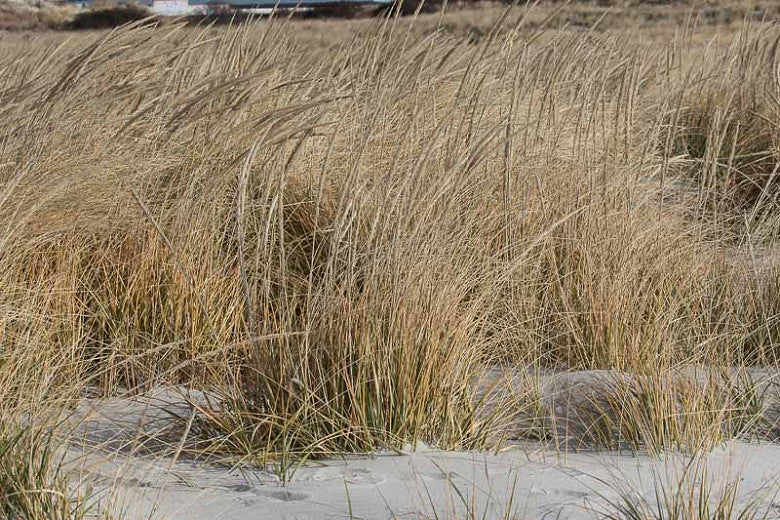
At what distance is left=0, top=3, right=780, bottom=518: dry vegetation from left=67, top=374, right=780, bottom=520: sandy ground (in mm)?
70

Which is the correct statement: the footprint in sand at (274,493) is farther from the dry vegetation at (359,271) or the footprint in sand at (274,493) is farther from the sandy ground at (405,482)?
the dry vegetation at (359,271)

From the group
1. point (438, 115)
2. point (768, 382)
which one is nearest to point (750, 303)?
point (768, 382)

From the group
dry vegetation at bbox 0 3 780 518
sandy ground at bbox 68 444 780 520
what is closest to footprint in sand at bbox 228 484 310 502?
sandy ground at bbox 68 444 780 520

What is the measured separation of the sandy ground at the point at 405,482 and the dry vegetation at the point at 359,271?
0.07m

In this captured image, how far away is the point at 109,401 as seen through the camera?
2.22m

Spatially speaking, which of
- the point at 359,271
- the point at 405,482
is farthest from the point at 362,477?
the point at 359,271

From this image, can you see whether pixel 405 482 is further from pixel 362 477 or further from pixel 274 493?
pixel 274 493

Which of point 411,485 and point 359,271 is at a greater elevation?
point 359,271

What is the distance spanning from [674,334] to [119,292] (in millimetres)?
1513

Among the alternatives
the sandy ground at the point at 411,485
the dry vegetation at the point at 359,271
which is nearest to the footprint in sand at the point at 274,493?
the sandy ground at the point at 411,485

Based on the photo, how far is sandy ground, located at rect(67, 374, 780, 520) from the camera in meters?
1.72

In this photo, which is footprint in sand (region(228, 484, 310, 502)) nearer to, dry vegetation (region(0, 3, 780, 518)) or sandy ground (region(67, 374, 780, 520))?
sandy ground (region(67, 374, 780, 520))

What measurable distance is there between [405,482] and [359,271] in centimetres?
48

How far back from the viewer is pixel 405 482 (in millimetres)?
1829
